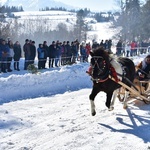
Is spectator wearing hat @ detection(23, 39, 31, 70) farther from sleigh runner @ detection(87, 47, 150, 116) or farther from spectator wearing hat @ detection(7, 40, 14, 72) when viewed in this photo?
sleigh runner @ detection(87, 47, 150, 116)

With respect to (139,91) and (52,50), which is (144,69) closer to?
(139,91)

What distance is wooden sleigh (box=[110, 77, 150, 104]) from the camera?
9992 millimetres

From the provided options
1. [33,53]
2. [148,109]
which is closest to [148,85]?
[148,109]

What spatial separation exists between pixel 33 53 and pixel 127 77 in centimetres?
761

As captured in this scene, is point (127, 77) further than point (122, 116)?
Yes

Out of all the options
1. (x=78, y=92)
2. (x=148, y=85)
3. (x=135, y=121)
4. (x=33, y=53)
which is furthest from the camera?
(x=33, y=53)

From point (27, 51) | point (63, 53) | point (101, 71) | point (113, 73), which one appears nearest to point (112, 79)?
point (113, 73)

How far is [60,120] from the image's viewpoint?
8.66 metres

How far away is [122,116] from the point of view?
909 centimetres

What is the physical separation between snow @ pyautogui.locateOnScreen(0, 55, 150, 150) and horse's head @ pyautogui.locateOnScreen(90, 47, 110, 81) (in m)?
1.24

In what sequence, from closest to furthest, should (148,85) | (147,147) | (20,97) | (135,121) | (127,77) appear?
(147,147), (135,121), (127,77), (148,85), (20,97)

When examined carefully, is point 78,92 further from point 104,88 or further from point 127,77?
point 104,88

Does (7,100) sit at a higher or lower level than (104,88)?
lower

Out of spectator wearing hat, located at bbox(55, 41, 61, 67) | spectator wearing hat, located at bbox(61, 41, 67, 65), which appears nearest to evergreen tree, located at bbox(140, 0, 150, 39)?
spectator wearing hat, located at bbox(61, 41, 67, 65)
